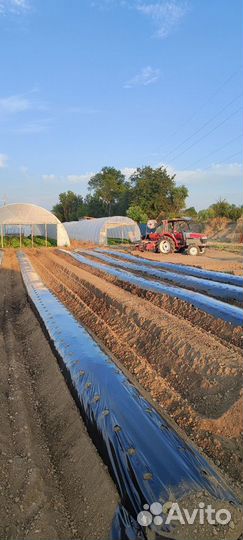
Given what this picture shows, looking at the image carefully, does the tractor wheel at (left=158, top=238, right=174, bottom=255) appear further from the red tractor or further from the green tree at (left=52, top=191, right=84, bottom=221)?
the green tree at (left=52, top=191, right=84, bottom=221)

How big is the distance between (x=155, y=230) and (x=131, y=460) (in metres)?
18.7

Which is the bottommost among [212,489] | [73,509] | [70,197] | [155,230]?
[73,509]

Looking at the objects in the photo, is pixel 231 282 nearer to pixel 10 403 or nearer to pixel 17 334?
pixel 17 334

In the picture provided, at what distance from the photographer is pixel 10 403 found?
3.68 m

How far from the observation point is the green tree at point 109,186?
6122cm

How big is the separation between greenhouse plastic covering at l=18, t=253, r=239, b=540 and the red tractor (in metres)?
15.1

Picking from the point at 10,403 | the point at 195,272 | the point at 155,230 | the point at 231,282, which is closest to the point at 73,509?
the point at 10,403

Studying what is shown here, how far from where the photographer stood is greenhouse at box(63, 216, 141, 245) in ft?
103

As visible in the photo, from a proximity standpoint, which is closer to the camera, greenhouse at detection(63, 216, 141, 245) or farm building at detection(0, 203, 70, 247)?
farm building at detection(0, 203, 70, 247)

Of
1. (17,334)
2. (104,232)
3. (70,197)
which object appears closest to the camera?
(17,334)

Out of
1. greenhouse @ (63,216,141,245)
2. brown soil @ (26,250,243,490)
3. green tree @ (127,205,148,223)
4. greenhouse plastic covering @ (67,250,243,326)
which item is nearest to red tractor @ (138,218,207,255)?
greenhouse plastic covering @ (67,250,243,326)

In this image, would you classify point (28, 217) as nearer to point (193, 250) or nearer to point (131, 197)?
point (193, 250)

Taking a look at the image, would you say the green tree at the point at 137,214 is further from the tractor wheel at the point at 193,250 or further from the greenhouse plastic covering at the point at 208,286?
the greenhouse plastic covering at the point at 208,286

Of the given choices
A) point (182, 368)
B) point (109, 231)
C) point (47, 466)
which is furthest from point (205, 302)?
point (109, 231)
